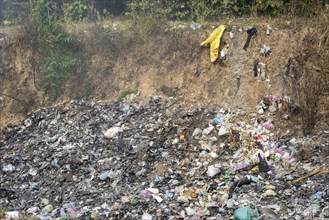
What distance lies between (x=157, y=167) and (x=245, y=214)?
1794mm

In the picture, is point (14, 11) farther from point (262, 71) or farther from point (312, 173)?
point (312, 173)

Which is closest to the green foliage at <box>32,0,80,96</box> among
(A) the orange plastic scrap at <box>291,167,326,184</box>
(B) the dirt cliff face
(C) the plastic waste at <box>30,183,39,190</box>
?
(B) the dirt cliff face

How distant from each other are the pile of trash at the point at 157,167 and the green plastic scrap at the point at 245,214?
0.01 metres

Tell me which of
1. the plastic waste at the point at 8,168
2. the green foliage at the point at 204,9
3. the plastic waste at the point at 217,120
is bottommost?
the plastic waste at the point at 8,168

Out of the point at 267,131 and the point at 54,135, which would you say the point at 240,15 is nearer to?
the point at 267,131

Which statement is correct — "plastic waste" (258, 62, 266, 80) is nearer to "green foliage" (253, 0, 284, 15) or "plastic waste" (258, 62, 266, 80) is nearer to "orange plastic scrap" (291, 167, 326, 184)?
"green foliage" (253, 0, 284, 15)

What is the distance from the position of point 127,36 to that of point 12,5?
8.87 feet

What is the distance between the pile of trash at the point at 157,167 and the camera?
501cm

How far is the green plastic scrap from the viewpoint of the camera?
454 cm

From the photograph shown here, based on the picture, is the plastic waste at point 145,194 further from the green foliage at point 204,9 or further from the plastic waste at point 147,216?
the green foliage at point 204,9

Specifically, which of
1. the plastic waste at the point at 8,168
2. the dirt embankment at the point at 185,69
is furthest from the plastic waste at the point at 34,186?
the dirt embankment at the point at 185,69

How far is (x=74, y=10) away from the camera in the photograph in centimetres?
910

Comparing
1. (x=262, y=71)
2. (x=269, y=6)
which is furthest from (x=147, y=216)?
(x=269, y=6)

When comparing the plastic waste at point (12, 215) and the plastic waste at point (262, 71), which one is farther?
the plastic waste at point (262, 71)
